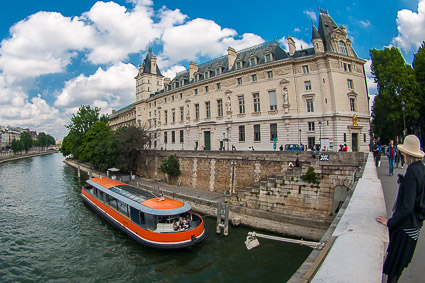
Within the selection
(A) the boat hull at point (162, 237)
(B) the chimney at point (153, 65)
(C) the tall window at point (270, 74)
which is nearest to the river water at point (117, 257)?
(A) the boat hull at point (162, 237)

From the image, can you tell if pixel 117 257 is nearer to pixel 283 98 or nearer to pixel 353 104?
pixel 283 98

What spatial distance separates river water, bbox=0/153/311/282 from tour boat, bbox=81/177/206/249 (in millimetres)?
622

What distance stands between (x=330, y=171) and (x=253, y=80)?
18.8m

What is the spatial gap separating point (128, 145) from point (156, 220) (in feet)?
66.6

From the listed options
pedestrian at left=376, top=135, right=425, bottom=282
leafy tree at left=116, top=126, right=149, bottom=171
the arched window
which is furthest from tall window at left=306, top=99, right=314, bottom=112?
pedestrian at left=376, top=135, right=425, bottom=282

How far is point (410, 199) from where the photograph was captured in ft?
8.05

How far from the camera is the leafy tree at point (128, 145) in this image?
31.3m

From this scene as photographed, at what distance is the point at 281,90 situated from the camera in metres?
28.3

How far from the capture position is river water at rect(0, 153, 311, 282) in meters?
10.4

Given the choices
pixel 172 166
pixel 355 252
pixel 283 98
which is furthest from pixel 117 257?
pixel 283 98

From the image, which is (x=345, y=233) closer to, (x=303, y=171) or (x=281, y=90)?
(x=303, y=171)

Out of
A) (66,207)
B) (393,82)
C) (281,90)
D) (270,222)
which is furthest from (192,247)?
(393,82)

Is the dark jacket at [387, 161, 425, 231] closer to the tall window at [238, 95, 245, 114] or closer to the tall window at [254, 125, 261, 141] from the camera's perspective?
the tall window at [254, 125, 261, 141]

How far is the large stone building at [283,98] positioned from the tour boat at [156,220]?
54.9ft
